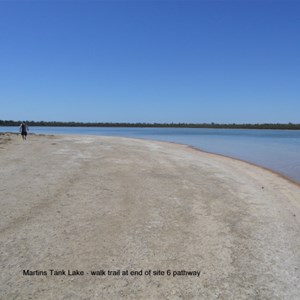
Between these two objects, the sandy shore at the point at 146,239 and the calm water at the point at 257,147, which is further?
the calm water at the point at 257,147

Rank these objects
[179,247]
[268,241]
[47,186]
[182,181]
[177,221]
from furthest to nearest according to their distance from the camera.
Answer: [182,181], [47,186], [177,221], [268,241], [179,247]

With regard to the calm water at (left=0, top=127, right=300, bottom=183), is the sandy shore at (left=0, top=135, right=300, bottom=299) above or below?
above

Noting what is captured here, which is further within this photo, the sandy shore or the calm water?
the calm water

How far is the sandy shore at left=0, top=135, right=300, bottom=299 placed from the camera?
3998 millimetres

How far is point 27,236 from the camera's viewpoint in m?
5.34

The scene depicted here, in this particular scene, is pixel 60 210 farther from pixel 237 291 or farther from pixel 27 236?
pixel 237 291

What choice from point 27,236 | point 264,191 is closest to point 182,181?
point 264,191

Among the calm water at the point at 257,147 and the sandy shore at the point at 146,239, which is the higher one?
the sandy shore at the point at 146,239

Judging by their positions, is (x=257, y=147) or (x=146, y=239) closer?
(x=146, y=239)

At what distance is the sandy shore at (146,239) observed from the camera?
13.1ft

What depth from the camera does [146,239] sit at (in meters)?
5.38

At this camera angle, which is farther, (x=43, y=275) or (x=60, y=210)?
(x=60, y=210)

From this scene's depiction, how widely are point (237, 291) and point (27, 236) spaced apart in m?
3.16

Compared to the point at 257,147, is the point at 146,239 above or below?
above
